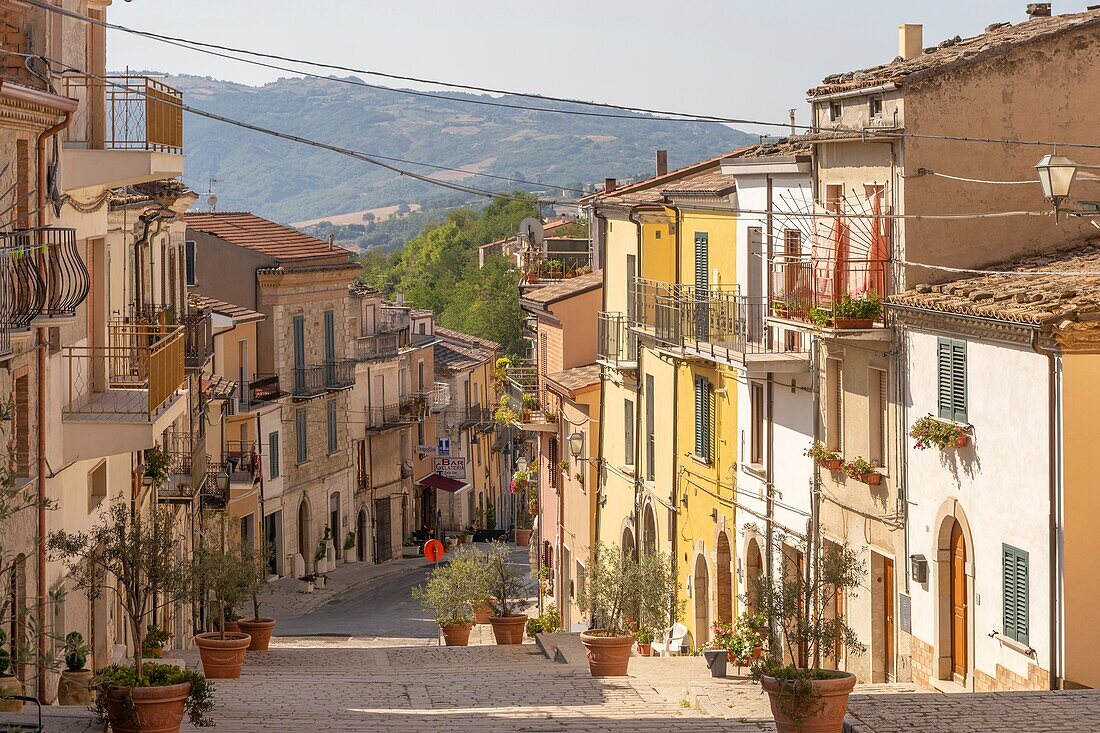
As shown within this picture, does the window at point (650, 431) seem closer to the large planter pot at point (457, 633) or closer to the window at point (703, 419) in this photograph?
the window at point (703, 419)

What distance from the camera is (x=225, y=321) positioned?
4212cm

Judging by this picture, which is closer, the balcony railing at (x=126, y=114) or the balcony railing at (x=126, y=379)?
the balcony railing at (x=126, y=114)

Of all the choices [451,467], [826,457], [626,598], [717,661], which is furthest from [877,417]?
[451,467]

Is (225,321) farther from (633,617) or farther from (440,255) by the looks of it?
(440,255)

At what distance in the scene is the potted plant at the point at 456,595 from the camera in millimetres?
31016

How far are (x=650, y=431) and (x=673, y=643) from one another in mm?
6583

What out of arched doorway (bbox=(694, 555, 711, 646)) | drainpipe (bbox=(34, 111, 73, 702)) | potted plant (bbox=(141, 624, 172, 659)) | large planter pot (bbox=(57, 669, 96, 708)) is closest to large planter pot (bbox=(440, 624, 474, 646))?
arched doorway (bbox=(694, 555, 711, 646))

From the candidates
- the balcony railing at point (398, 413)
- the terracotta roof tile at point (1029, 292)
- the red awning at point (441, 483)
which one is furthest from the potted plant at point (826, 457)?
the red awning at point (441, 483)

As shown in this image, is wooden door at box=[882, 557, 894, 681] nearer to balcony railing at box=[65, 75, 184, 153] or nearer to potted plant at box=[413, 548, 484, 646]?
potted plant at box=[413, 548, 484, 646]

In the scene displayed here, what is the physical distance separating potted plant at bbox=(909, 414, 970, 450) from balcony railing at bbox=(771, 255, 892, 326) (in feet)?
6.81

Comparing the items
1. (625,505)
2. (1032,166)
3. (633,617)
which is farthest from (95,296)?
(625,505)

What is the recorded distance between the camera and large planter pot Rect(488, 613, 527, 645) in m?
29.6

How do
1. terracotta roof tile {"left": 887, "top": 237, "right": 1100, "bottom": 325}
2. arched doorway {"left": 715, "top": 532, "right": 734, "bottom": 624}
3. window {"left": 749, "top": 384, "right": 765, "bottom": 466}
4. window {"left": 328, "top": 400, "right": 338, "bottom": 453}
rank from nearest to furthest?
1. terracotta roof tile {"left": 887, "top": 237, "right": 1100, "bottom": 325}
2. window {"left": 749, "top": 384, "right": 765, "bottom": 466}
3. arched doorway {"left": 715, "top": 532, "right": 734, "bottom": 624}
4. window {"left": 328, "top": 400, "right": 338, "bottom": 453}

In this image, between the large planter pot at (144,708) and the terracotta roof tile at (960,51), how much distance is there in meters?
13.0
